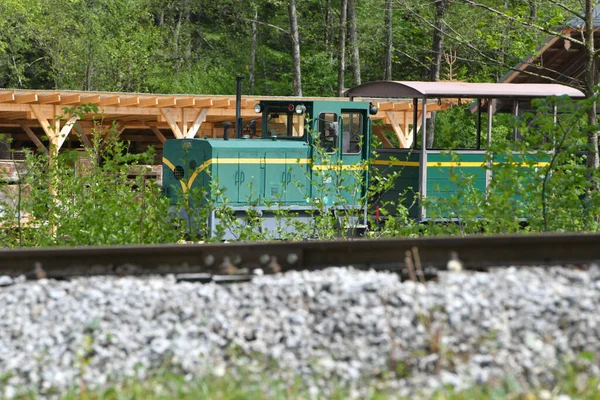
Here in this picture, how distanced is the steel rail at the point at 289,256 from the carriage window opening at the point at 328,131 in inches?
309

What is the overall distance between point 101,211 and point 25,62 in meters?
39.9

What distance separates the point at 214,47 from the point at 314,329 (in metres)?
48.8

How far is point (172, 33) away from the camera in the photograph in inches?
1981

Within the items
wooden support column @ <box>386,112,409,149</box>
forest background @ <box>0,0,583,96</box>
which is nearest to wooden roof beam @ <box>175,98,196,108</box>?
wooden support column @ <box>386,112,409,149</box>

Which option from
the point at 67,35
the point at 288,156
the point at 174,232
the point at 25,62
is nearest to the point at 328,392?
the point at 174,232

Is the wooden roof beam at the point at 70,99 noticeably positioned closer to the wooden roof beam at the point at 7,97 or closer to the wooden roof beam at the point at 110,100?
the wooden roof beam at the point at 110,100

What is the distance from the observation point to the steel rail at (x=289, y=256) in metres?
5.46

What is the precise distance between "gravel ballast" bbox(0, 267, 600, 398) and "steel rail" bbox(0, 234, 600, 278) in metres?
0.26

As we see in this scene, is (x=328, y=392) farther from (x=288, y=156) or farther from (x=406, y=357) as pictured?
(x=288, y=156)

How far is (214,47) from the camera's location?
5228cm

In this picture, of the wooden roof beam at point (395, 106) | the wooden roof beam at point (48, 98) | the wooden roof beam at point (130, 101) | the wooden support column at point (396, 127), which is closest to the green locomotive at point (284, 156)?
the wooden roof beam at point (48, 98)

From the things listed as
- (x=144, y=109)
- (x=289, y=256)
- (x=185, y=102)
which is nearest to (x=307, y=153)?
(x=289, y=256)

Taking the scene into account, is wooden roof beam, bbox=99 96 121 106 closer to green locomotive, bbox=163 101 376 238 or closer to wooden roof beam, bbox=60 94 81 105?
wooden roof beam, bbox=60 94 81 105

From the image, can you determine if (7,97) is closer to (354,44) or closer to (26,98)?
(26,98)
